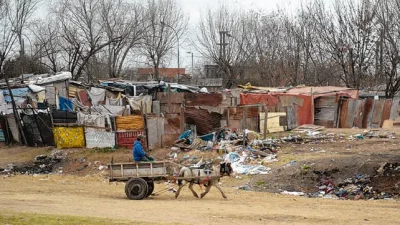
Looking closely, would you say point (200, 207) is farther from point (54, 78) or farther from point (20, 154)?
point (54, 78)

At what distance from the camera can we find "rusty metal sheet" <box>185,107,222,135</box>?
101ft

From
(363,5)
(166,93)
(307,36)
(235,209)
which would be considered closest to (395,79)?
(363,5)

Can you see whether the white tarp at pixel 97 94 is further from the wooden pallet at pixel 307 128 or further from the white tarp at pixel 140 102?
the wooden pallet at pixel 307 128

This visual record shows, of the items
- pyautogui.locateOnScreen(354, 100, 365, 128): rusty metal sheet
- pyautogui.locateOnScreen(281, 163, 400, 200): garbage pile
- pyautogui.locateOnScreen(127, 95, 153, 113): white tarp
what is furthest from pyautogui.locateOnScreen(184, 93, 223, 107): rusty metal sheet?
pyautogui.locateOnScreen(281, 163, 400, 200): garbage pile

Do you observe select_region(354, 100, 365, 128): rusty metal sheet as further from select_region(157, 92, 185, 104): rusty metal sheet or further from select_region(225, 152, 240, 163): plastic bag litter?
select_region(225, 152, 240, 163): plastic bag litter

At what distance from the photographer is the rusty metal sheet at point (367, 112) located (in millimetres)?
35812

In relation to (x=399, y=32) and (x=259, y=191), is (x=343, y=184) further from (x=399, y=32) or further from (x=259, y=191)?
(x=399, y=32)

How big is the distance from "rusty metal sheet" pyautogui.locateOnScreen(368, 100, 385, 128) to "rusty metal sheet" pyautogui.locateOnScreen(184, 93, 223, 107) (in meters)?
10.6

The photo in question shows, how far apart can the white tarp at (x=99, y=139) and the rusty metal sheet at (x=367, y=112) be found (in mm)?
17094

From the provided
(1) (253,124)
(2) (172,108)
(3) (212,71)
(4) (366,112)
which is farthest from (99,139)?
(3) (212,71)

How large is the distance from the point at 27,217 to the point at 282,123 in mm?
23641

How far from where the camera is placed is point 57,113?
31.3 m

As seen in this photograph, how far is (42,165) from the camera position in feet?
94.5

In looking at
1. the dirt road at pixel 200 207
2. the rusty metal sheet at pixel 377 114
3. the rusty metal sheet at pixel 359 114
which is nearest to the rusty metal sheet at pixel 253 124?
the rusty metal sheet at pixel 359 114
